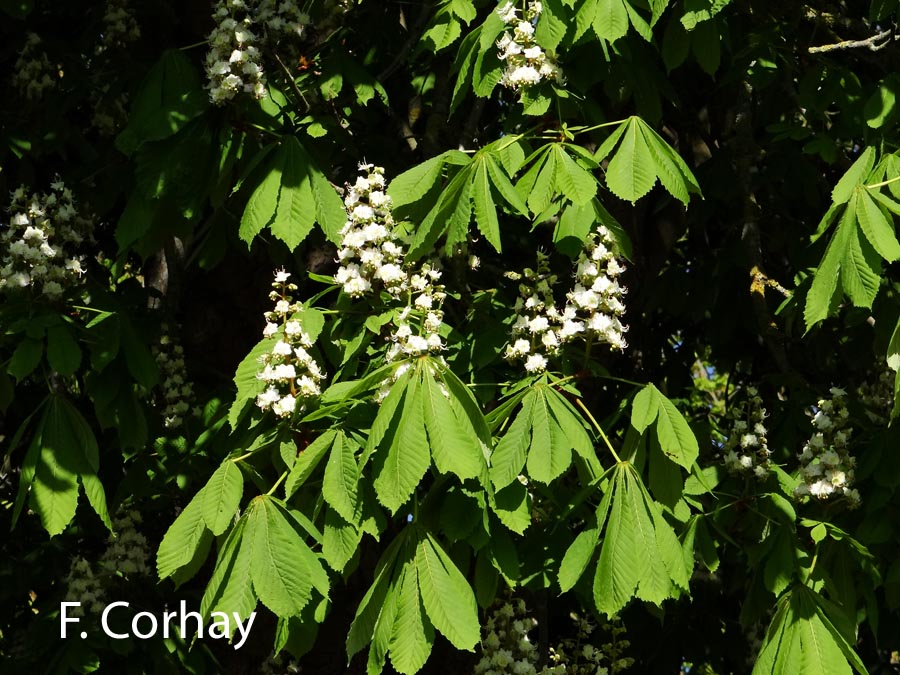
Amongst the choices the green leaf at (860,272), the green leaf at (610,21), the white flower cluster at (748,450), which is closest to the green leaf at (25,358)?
the green leaf at (610,21)

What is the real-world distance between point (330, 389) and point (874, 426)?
1754 millimetres

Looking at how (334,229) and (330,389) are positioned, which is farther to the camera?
(334,229)

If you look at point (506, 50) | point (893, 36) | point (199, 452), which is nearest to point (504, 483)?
point (506, 50)

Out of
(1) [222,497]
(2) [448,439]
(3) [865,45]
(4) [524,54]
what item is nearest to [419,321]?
(2) [448,439]

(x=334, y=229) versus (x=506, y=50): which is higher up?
(x=506, y=50)

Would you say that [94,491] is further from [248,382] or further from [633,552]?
[633,552]

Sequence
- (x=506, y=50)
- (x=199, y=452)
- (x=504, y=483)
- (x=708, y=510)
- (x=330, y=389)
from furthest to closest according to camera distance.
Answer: (x=199, y=452) < (x=708, y=510) < (x=506, y=50) < (x=330, y=389) < (x=504, y=483)

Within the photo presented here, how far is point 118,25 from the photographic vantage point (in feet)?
15.3

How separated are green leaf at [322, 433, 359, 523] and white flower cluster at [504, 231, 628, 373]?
1.73ft

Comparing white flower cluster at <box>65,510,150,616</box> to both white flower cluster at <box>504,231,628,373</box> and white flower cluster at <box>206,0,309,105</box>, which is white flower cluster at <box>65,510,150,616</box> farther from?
white flower cluster at <box>504,231,628,373</box>

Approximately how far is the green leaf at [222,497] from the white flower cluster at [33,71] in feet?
7.38

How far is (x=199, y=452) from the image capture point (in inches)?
156

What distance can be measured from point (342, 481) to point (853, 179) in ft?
4.99

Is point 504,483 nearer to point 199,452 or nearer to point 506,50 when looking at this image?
point 506,50
